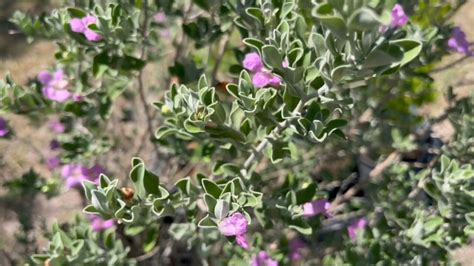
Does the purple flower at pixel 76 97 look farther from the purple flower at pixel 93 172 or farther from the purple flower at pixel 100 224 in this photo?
the purple flower at pixel 100 224

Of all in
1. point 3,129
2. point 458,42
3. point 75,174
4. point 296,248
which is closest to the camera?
point 458,42

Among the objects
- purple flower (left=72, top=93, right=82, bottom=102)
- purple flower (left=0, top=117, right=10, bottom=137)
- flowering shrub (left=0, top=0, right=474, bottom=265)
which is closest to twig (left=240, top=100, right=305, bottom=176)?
flowering shrub (left=0, top=0, right=474, bottom=265)

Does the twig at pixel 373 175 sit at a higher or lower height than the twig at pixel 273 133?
lower

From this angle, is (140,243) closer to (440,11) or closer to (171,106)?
(171,106)

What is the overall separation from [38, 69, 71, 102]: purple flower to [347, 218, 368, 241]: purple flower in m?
1.01

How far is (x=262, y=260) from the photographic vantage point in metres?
1.74

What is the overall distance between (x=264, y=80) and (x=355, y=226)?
3.04ft

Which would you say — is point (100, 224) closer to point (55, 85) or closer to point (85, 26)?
point (55, 85)

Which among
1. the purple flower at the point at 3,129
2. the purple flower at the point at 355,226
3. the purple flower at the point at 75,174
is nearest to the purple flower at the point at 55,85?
the purple flower at the point at 3,129

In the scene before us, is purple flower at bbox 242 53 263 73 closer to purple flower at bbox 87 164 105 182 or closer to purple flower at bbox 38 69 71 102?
purple flower at bbox 38 69 71 102

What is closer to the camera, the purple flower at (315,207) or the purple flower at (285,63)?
the purple flower at (285,63)

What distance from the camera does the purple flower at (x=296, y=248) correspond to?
6.76 ft

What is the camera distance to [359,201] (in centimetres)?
191

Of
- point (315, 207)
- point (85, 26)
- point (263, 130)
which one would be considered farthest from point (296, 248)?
point (85, 26)
